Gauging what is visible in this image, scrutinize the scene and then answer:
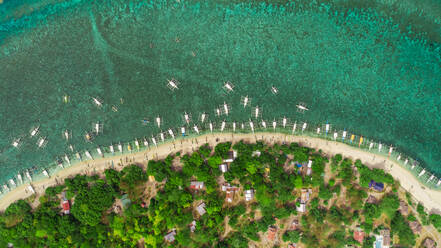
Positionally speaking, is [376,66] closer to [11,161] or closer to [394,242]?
[394,242]

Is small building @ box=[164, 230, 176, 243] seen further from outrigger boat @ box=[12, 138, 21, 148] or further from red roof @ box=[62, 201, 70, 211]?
outrigger boat @ box=[12, 138, 21, 148]

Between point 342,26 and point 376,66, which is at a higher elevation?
point 342,26

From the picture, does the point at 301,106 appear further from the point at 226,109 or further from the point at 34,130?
the point at 34,130

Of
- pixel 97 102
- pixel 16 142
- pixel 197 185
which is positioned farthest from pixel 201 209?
pixel 16 142

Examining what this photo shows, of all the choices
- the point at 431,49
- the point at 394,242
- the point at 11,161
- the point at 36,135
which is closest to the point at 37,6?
the point at 36,135

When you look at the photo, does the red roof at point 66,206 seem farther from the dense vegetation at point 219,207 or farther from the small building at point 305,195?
the small building at point 305,195

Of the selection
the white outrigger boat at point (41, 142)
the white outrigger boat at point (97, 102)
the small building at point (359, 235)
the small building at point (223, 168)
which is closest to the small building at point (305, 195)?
the small building at point (359, 235)
